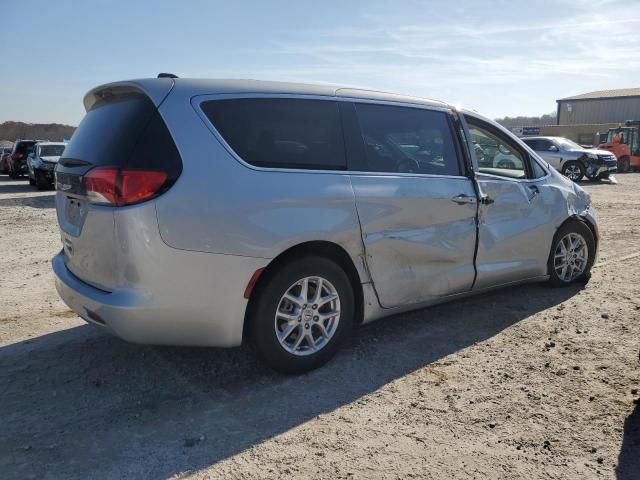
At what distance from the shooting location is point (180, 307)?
10.2 feet

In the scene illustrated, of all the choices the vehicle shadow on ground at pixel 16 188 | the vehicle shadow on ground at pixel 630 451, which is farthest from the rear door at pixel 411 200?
the vehicle shadow on ground at pixel 16 188

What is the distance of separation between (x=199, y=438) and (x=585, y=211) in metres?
4.54

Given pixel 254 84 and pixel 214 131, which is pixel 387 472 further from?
pixel 254 84

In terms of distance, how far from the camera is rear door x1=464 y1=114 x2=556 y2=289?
15.1 feet

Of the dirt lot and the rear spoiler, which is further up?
the rear spoiler

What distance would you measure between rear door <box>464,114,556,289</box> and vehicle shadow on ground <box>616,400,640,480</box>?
1.73 meters

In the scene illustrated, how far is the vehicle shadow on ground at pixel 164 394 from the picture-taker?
2.73 m

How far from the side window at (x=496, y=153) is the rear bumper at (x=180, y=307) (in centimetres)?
248

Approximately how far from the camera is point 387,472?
2.61 m

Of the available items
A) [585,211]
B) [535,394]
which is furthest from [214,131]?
[585,211]

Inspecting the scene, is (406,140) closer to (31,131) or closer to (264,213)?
(264,213)

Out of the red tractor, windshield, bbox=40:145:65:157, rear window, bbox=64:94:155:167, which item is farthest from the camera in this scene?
the red tractor

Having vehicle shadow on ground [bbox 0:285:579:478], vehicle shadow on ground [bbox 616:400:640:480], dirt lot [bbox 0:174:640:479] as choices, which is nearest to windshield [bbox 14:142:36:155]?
dirt lot [bbox 0:174:640:479]

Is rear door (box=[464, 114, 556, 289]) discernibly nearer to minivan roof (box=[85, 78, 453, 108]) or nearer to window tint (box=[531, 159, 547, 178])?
window tint (box=[531, 159, 547, 178])
